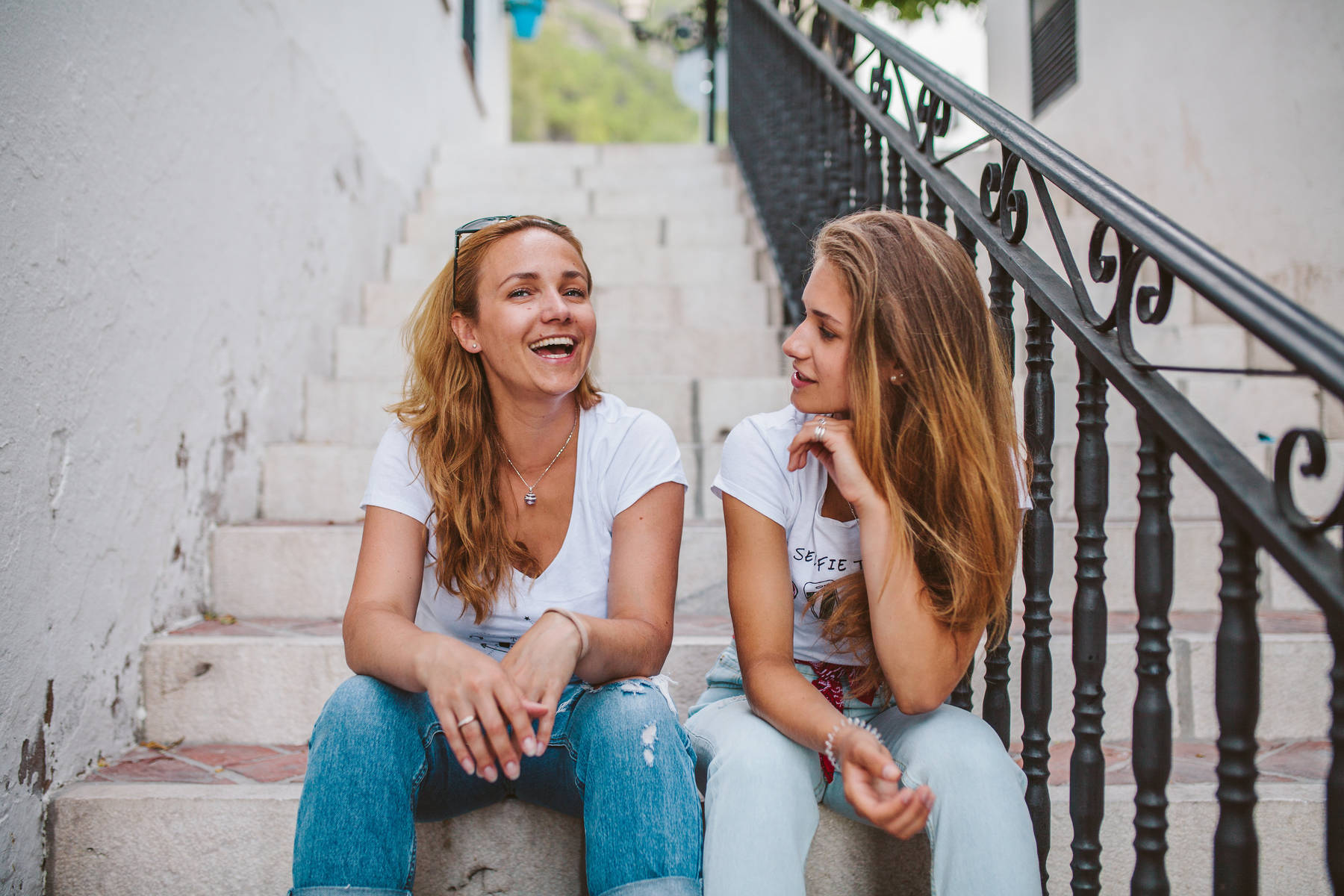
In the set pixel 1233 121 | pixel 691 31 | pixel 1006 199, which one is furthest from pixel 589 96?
pixel 1006 199

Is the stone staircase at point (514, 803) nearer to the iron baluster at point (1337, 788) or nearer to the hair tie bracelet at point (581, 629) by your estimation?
the hair tie bracelet at point (581, 629)

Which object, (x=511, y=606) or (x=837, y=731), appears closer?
(x=837, y=731)

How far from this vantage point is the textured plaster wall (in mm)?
1528

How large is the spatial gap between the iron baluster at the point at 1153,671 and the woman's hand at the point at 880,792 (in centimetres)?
29

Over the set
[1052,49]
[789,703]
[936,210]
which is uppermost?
[1052,49]

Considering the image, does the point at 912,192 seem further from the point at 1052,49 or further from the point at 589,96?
the point at 589,96

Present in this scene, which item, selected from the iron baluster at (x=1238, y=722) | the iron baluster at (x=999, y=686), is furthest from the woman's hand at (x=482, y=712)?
the iron baluster at (x=1238, y=722)

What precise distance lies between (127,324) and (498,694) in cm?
126

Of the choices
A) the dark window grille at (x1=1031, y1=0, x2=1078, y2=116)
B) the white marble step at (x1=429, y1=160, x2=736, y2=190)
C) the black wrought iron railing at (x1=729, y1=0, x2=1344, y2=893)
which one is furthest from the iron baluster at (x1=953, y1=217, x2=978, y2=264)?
the dark window grille at (x1=1031, y1=0, x2=1078, y2=116)

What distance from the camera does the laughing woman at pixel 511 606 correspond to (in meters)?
1.20

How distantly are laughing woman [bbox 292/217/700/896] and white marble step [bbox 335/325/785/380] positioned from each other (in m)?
1.39

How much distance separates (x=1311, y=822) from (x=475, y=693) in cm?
139

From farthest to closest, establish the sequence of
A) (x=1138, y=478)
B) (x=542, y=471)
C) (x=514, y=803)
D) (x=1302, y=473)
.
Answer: (x=542, y=471) → (x=514, y=803) → (x=1138, y=478) → (x=1302, y=473)

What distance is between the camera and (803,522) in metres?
1.45
